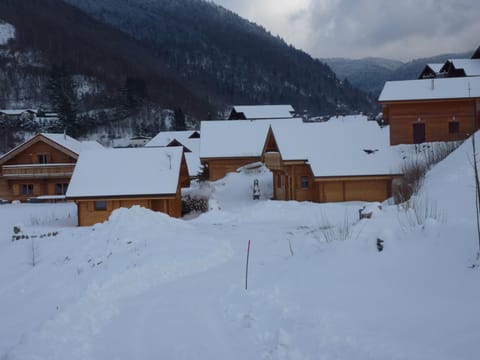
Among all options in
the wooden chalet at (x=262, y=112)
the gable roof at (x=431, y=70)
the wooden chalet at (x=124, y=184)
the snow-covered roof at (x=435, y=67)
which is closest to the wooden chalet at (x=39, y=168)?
the wooden chalet at (x=124, y=184)

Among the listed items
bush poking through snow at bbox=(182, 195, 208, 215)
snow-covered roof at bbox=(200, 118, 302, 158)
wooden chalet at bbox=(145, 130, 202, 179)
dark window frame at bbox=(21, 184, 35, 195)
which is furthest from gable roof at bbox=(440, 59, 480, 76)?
dark window frame at bbox=(21, 184, 35, 195)

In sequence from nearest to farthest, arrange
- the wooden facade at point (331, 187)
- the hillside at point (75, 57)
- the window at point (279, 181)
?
the wooden facade at point (331, 187)
the window at point (279, 181)
the hillside at point (75, 57)

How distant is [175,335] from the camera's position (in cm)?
689

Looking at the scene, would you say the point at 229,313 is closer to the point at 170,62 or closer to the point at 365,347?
the point at 365,347

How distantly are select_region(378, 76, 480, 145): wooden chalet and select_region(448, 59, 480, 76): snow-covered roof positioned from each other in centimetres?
837

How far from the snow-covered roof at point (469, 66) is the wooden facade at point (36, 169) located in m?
31.8

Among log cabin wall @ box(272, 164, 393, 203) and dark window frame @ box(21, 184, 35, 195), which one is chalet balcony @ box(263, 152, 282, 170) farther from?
dark window frame @ box(21, 184, 35, 195)

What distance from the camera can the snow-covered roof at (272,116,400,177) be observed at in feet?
85.7

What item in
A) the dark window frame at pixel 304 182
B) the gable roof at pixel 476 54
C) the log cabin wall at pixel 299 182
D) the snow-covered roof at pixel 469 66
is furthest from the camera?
the gable roof at pixel 476 54

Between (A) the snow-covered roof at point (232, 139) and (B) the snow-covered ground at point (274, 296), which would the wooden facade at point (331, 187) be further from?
(B) the snow-covered ground at point (274, 296)

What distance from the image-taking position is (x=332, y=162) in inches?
1046

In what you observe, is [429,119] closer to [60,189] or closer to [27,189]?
[60,189]

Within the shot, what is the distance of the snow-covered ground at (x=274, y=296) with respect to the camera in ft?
18.5

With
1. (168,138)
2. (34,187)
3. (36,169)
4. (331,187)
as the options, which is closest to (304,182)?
(331,187)
